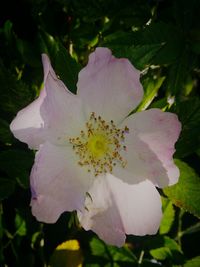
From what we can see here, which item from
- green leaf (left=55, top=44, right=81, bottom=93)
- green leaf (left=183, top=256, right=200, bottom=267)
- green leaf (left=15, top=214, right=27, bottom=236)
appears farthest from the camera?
green leaf (left=15, top=214, right=27, bottom=236)

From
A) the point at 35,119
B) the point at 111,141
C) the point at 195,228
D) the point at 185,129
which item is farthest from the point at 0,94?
the point at 195,228

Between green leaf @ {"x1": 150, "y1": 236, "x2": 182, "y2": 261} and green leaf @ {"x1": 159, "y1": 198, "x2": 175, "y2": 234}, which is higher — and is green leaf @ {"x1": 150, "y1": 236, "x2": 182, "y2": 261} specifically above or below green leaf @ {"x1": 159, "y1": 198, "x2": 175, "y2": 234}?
below

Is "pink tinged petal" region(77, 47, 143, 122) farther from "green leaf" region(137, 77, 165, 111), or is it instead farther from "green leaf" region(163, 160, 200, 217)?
"green leaf" region(163, 160, 200, 217)

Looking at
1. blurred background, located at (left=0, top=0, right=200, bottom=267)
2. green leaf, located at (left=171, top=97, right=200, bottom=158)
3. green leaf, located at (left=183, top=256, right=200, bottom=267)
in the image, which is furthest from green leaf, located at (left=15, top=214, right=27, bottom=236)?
green leaf, located at (left=171, top=97, right=200, bottom=158)

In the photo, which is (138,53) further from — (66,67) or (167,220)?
(167,220)

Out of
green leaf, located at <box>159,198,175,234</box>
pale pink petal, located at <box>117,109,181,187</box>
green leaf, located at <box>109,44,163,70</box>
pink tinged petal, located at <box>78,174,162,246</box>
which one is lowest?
green leaf, located at <box>159,198,175,234</box>

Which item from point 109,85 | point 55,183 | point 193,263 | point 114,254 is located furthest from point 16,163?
point 193,263

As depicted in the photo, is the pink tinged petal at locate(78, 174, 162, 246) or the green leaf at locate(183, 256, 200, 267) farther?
the green leaf at locate(183, 256, 200, 267)

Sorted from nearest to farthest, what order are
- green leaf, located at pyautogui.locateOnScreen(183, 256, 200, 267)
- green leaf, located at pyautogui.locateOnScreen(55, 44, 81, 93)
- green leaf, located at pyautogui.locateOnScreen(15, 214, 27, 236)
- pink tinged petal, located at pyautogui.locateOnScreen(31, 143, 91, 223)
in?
pink tinged petal, located at pyautogui.locateOnScreen(31, 143, 91, 223) < green leaf, located at pyautogui.locateOnScreen(55, 44, 81, 93) < green leaf, located at pyautogui.locateOnScreen(183, 256, 200, 267) < green leaf, located at pyautogui.locateOnScreen(15, 214, 27, 236)
